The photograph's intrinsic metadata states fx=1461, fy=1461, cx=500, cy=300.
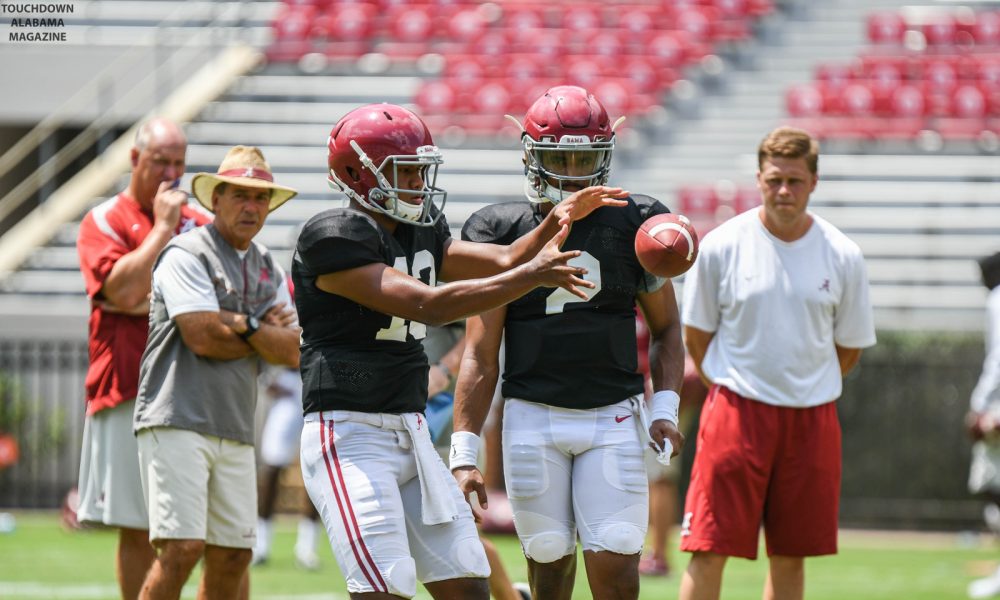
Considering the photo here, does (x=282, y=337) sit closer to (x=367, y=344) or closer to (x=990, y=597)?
(x=367, y=344)

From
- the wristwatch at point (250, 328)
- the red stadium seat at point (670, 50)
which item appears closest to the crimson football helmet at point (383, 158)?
the wristwatch at point (250, 328)

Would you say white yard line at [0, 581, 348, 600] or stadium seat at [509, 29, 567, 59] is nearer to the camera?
white yard line at [0, 581, 348, 600]

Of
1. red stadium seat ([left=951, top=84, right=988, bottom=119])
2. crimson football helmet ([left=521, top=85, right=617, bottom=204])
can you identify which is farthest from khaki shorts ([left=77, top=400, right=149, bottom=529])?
red stadium seat ([left=951, top=84, right=988, bottom=119])

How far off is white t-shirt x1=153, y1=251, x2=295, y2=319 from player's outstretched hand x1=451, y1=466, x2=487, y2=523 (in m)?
1.29

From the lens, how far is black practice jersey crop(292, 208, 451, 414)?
170 inches

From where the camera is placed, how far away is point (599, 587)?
4719 mm

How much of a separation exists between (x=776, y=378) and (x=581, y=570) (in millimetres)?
4254

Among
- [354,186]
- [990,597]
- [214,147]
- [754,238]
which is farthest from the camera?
[214,147]

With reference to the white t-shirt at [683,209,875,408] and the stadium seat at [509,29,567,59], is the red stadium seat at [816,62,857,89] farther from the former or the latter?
the white t-shirt at [683,209,875,408]

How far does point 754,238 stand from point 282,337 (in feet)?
6.28

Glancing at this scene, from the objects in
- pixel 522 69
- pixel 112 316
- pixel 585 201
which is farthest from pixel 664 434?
pixel 522 69

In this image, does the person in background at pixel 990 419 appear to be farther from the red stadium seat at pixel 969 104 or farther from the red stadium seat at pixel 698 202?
the red stadium seat at pixel 969 104

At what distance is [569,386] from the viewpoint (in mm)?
4840

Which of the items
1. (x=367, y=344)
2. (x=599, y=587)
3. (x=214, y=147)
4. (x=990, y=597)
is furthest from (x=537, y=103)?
(x=214, y=147)
